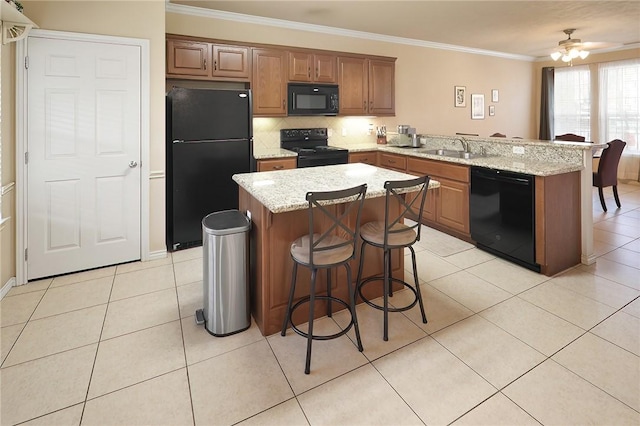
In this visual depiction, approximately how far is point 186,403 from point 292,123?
13.2 feet

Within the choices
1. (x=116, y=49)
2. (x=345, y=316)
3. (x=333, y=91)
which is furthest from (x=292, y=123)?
(x=345, y=316)

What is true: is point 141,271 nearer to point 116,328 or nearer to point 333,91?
point 116,328

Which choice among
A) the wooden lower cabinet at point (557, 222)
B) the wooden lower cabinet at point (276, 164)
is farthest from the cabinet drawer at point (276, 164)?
the wooden lower cabinet at point (557, 222)

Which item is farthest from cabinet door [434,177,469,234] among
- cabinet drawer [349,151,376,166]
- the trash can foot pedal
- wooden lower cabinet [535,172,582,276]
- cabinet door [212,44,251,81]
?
the trash can foot pedal

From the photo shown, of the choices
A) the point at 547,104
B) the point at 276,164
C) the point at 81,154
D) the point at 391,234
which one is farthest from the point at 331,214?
the point at 547,104

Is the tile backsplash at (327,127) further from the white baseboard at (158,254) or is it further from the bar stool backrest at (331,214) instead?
the bar stool backrest at (331,214)

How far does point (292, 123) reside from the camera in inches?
199

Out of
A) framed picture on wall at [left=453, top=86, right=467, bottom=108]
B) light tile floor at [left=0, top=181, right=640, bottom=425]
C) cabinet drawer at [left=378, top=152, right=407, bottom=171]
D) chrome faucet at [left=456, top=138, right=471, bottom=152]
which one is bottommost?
light tile floor at [left=0, top=181, right=640, bottom=425]

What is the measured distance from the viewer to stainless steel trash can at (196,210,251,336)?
217cm

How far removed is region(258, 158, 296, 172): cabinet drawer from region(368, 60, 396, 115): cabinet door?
1.73 meters

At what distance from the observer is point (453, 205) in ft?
13.1

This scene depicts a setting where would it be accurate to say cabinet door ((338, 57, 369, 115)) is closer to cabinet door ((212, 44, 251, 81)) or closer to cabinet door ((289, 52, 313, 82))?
cabinet door ((289, 52, 313, 82))

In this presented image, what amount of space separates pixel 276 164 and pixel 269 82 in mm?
1090

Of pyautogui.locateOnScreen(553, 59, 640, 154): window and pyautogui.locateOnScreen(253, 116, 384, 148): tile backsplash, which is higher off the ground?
pyautogui.locateOnScreen(553, 59, 640, 154): window
